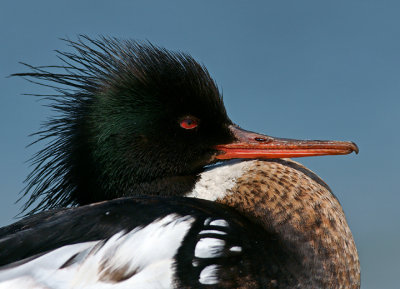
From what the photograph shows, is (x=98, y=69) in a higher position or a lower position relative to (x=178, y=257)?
higher

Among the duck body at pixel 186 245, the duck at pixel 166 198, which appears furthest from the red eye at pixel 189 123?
the duck body at pixel 186 245

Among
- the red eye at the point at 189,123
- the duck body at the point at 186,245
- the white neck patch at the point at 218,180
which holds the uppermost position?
the red eye at the point at 189,123

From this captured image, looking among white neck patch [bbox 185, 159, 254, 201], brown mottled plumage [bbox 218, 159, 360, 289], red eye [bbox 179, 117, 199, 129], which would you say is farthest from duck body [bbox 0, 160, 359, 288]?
red eye [bbox 179, 117, 199, 129]

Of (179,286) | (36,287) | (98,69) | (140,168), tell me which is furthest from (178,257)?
(98,69)

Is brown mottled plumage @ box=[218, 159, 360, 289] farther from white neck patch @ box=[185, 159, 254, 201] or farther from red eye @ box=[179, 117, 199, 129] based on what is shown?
red eye @ box=[179, 117, 199, 129]

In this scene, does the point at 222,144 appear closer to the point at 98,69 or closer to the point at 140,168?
the point at 140,168

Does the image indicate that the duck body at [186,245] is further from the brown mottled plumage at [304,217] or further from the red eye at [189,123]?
the red eye at [189,123]

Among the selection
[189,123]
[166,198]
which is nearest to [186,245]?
[166,198]
